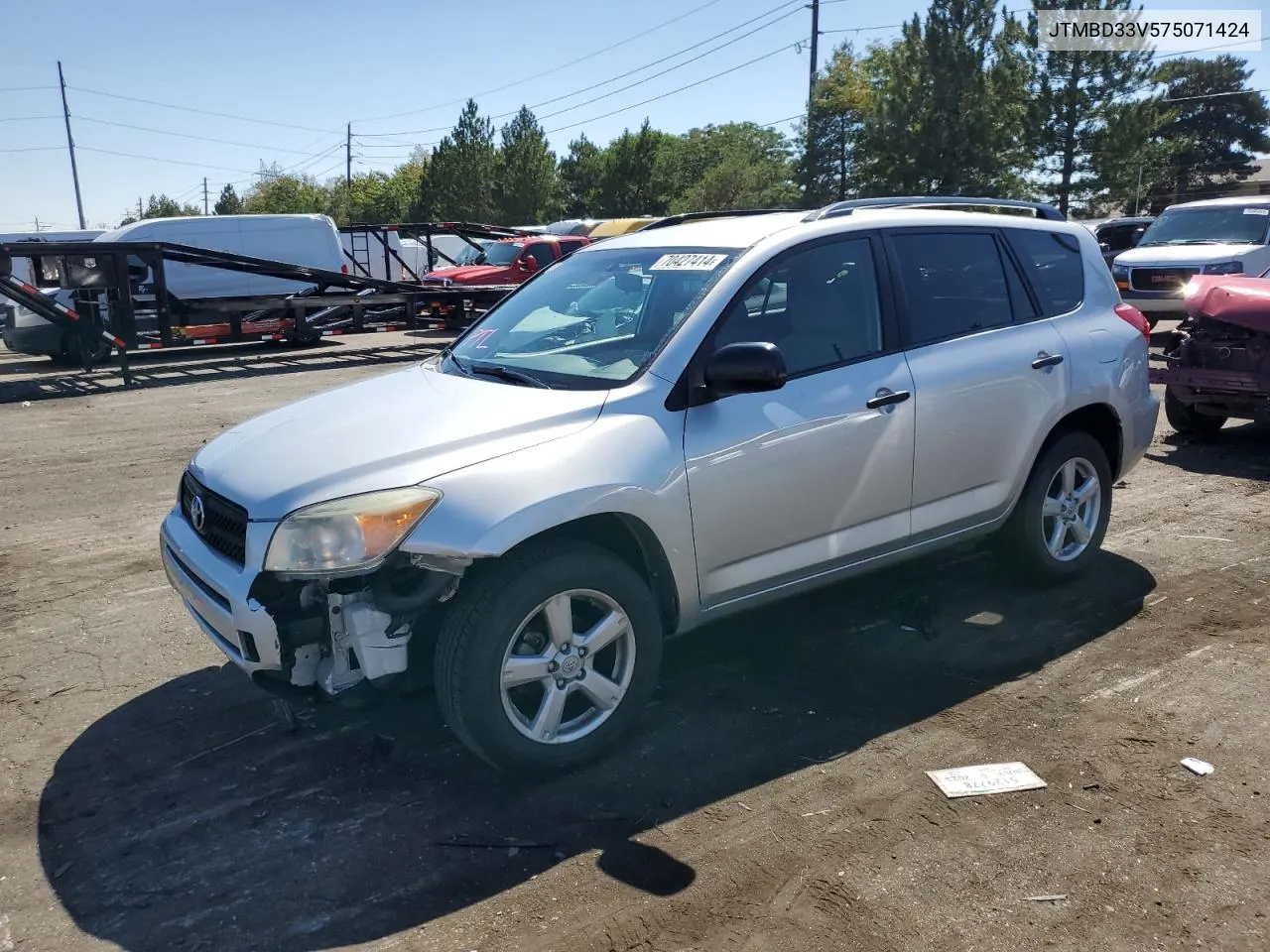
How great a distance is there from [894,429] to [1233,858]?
6.32 ft

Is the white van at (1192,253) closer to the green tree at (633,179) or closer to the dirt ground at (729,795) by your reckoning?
the dirt ground at (729,795)

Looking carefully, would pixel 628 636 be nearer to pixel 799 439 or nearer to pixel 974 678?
pixel 799 439

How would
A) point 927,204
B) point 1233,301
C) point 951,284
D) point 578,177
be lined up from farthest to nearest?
point 578,177
point 1233,301
point 927,204
point 951,284

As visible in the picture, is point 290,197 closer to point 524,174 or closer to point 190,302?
point 524,174

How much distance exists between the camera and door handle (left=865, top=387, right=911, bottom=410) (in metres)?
4.21

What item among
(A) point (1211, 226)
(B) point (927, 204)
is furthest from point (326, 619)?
(A) point (1211, 226)

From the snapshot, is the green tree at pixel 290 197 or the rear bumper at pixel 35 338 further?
the green tree at pixel 290 197

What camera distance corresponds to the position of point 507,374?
4184 millimetres

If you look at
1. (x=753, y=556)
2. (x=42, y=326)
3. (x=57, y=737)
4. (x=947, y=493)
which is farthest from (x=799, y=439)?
(x=42, y=326)

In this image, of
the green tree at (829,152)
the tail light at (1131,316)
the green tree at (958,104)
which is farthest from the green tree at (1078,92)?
the tail light at (1131,316)

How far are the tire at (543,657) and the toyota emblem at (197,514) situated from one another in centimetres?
105

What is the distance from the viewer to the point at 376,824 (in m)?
3.37

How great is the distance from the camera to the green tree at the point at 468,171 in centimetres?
4994

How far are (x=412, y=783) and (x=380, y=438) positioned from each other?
3.93ft
